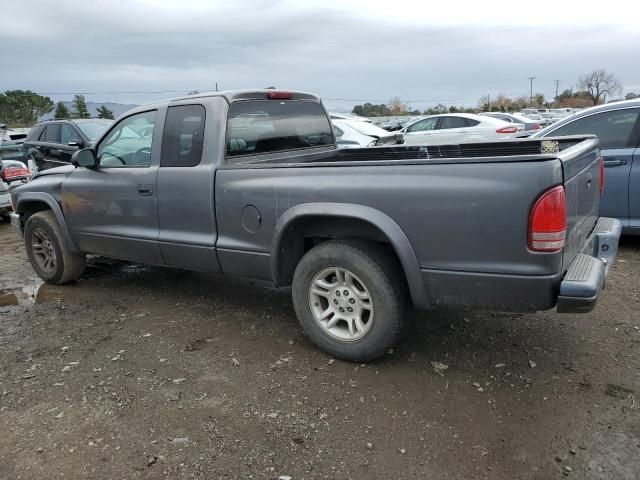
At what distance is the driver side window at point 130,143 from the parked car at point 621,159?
476 cm

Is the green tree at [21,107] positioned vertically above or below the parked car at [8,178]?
above

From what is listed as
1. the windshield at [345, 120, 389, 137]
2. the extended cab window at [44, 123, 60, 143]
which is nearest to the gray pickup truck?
the windshield at [345, 120, 389, 137]

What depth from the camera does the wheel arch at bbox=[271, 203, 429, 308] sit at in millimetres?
3223

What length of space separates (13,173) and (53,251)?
5382 mm

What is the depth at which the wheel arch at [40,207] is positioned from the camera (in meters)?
5.38

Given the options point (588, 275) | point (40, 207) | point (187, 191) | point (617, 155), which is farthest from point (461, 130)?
point (588, 275)

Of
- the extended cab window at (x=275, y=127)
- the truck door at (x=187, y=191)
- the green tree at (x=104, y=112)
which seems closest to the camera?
the truck door at (x=187, y=191)

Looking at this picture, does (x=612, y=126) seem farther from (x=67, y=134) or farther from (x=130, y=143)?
(x=67, y=134)

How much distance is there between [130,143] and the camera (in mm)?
4859

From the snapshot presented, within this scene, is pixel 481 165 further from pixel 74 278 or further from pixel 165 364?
pixel 74 278

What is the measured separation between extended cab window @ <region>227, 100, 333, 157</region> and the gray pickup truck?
0.04ft

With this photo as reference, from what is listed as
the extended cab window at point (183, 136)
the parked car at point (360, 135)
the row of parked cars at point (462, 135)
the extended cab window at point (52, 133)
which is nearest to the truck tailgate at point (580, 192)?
the row of parked cars at point (462, 135)

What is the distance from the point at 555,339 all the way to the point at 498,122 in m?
11.2

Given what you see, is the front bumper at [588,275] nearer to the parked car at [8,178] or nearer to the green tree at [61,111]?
the parked car at [8,178]
